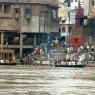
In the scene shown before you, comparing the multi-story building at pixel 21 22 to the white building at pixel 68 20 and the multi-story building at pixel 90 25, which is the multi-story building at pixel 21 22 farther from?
the white building at pixel 68 20

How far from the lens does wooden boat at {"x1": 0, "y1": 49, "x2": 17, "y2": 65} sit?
95.3 metres

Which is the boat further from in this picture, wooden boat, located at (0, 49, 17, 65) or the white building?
the white building

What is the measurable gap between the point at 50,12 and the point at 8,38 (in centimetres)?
1012

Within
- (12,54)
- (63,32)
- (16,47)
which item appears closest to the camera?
(12,54)

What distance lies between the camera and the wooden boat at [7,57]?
95.3 metres

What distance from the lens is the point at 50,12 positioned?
116125 mm

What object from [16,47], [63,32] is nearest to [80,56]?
[16,47]

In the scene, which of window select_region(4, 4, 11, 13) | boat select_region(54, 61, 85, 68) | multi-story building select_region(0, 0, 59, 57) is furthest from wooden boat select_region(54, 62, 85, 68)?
window select_region(4, 4, 11, 13)

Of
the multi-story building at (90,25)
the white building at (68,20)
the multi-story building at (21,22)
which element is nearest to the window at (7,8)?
the multi-story building at (21,22)

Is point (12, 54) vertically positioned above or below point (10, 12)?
below

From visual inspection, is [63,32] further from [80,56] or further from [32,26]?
[80,56]

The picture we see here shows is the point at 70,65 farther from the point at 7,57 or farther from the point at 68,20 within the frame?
the point at 68,20

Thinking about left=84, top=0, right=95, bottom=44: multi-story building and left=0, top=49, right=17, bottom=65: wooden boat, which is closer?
left=0, top=49, right=17, bottom=65: wooden boat

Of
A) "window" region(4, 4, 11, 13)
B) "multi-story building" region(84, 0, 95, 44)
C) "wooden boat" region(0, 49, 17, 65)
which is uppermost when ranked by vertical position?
"window" region(4, 4, 11, 13)
